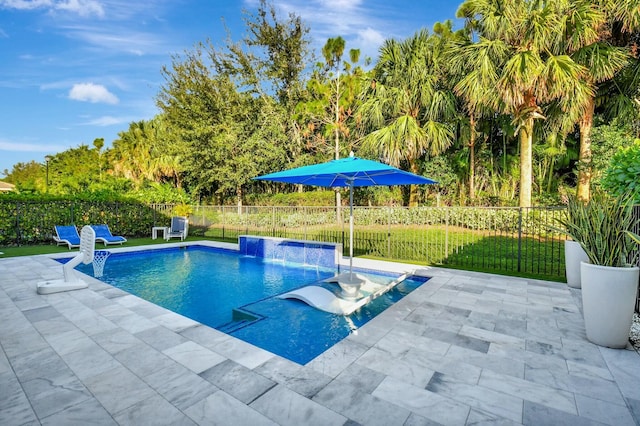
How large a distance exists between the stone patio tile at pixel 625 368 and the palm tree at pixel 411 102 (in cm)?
1105

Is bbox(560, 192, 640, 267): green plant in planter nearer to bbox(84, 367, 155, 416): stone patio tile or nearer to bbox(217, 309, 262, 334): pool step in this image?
bbox(217, 309, 262, 334): pool step

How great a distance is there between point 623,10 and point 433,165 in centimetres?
777

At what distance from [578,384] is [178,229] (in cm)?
1264

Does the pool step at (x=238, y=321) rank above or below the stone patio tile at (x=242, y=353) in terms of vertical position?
below

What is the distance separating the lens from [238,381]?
2.38 meters

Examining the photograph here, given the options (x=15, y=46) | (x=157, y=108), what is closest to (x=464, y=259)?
(x=15, y=46)

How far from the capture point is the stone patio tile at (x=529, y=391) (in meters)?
2.15

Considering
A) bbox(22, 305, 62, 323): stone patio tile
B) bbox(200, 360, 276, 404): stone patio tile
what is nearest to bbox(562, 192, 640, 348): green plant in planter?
bbox(200, 360, 276, 404): stone patio tile

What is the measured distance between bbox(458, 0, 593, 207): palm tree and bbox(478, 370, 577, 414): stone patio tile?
9697 mm

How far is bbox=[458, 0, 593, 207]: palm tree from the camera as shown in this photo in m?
9.32

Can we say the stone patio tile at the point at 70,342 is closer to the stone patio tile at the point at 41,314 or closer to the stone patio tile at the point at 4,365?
the stone patio tile at the point at 4,365

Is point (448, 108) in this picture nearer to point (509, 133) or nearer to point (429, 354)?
point (509, 133)

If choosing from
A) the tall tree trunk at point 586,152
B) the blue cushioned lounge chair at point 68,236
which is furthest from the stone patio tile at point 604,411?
the blue cushioned lounge chair at point 68,236

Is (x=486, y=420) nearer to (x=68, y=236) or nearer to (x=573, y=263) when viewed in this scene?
(x=573, y=263)
